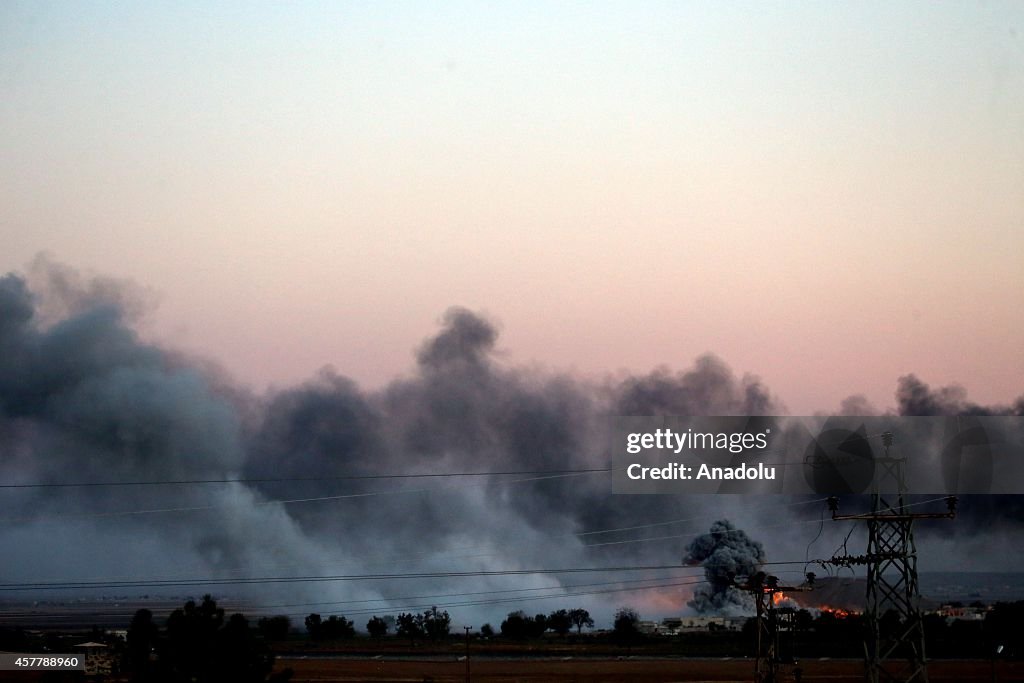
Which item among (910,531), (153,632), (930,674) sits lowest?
(930,674)

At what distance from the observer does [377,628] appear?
7672 inches

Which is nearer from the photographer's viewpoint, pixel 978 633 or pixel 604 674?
pixel 604 674

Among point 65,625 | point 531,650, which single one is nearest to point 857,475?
point 531,650

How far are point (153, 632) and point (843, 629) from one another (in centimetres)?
12576

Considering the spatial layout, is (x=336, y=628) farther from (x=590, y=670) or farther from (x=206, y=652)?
(x=206, y=652)

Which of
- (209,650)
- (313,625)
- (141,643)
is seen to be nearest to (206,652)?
(209,650)

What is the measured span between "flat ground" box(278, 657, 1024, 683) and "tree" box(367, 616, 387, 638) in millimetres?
49000

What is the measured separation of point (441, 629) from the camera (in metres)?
188

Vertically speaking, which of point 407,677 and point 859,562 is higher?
point 859,562

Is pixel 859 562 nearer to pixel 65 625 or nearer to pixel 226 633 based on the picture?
pixel 226 633

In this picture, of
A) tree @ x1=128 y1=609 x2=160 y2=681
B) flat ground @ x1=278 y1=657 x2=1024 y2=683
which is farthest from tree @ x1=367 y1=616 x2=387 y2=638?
tree @ x1=128 y1=609 x2=160 y2=681

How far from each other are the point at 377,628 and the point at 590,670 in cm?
7190

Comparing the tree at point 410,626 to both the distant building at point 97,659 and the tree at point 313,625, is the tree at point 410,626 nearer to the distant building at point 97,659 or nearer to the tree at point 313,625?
the tree at point 313,625

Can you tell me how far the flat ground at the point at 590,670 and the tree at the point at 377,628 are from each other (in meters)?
49.0
